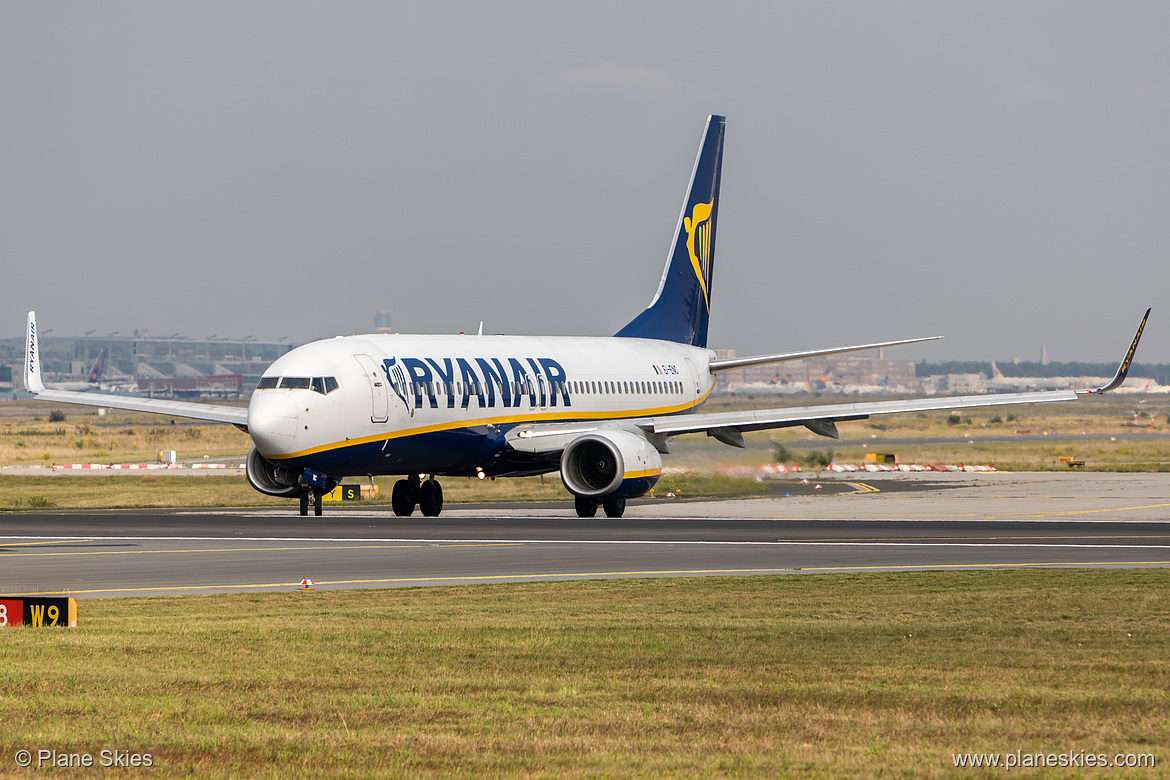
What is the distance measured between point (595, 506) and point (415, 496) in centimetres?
494

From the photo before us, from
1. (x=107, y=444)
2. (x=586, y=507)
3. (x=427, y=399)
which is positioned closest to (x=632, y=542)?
(x=586, y=507)

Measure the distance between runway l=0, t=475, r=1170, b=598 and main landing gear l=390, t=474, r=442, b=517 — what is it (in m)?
0.59

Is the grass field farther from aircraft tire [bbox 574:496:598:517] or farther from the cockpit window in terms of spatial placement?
aircraft tire [bbox 574:496:598:517]

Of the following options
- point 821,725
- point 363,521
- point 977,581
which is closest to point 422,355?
point 363,521

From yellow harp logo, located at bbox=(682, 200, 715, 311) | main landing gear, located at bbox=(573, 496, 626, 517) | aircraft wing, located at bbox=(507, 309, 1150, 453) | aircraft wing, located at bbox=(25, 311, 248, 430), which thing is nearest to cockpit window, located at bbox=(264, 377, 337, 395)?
aircraft wing, located at bbox=(25, 311, 248, 430)

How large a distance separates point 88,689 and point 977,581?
12993mm

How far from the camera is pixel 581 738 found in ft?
34.0

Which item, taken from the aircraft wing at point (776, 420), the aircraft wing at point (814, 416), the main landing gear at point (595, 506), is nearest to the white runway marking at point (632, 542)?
the main landing gear at point (595, 506)

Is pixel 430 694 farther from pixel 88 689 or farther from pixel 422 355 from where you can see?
pixel 422 355

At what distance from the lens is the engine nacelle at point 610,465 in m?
37.8

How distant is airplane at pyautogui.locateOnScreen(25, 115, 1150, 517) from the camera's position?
117 feet

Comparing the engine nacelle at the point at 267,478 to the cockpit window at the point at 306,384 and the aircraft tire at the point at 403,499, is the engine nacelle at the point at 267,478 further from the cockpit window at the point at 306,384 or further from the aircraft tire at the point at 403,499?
the cockpit window at the point at 306,384

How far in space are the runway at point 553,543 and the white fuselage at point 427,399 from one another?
1.63 m

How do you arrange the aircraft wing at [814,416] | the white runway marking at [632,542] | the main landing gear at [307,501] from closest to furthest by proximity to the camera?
the white runway marking at [632,542]
the main landing gear at [307,501]
the aircraft wing at [814,416]
